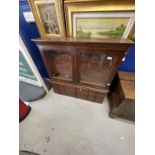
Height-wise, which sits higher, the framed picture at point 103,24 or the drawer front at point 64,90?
the framed picture at point 103,24

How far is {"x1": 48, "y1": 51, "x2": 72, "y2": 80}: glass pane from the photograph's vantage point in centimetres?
118

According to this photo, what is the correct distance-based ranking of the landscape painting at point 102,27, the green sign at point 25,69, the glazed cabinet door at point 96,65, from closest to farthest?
the landscape painting at point 102,27 → the glazed cabinet door at point 96,65 → the green sign at point 25,69

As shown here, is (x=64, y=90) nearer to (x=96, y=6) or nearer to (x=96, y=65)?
(x=96, y=65)

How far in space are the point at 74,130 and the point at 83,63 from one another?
32.4 inches

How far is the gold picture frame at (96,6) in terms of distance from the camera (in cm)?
76

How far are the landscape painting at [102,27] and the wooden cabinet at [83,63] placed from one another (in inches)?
3.6

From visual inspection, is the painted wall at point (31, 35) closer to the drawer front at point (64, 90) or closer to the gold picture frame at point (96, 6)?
the gold picture frame at point (96, 6)

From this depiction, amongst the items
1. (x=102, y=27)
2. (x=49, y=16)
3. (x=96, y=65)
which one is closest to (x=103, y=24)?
(x=102, y=27)

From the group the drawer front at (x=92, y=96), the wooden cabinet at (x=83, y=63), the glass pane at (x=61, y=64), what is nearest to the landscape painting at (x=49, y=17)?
the wooden cabinet at (x=83, y=63)

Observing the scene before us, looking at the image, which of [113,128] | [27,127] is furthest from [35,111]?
[113,128]

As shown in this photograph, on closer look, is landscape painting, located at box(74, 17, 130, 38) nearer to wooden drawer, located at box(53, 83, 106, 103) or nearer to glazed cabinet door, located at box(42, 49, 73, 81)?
glazed cabinet door, located at box(42, 49, 73, 81)

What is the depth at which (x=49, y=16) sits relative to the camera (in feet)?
3.31
